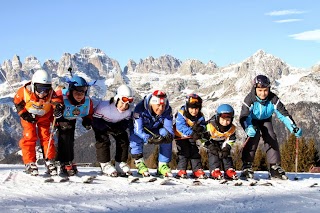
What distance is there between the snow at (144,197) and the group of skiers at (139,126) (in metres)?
0.88

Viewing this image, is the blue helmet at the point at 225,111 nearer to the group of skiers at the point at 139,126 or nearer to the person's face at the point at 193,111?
the group of skiers at the point at 139,126

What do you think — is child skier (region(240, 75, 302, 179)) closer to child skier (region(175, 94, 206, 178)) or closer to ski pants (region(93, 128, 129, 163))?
child skier (region(175, 94, 206, 178))

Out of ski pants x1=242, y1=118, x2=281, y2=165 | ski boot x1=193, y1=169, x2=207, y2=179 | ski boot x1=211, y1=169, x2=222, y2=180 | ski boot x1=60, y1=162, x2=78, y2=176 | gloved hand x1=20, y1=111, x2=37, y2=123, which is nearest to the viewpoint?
gloved hand x1=20, y1=111, x2=37, y2=123

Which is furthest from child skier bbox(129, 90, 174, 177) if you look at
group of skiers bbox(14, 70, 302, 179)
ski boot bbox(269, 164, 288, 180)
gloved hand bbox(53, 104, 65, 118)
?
ski boot bbox(269, 164, 288, 180)

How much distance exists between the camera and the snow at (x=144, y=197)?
5410 mm

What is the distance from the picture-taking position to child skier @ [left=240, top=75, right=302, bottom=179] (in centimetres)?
931

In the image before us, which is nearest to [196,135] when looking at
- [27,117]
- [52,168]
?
[52,168]

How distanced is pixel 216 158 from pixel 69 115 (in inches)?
123

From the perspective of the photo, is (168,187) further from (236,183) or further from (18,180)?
(18,180)

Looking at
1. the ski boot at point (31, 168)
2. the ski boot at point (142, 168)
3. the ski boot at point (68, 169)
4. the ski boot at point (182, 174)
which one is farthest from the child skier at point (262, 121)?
the ski boot at point (31, 168)

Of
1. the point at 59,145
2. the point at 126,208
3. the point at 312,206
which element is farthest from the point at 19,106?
the point at 312,206

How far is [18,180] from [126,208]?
2.92 meters

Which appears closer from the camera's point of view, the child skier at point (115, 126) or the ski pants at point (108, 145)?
the child skier at point (115, 126)

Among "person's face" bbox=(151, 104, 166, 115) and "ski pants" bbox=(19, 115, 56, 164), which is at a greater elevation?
"person's face" bbox=(151, 104, 166, 115)
